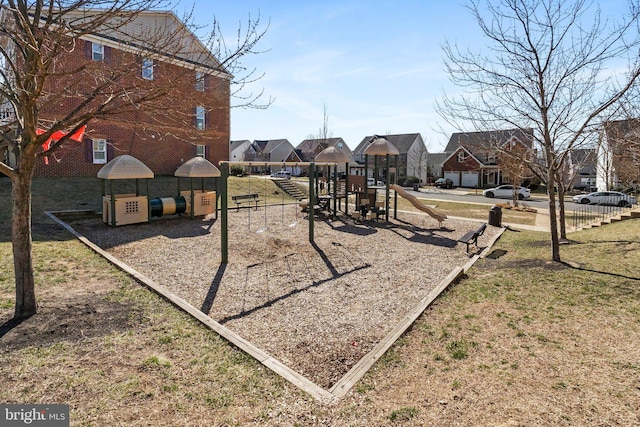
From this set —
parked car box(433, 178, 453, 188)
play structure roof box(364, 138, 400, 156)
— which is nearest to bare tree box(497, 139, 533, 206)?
play structure roof box(364, 138, 400, 156)

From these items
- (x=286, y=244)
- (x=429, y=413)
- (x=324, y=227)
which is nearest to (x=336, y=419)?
(x=429, y=413)

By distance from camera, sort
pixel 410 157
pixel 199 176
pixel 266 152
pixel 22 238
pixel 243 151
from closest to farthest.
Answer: pixel 22 238 < pixel 199 176 < pixel 410 157 < pixel 266 152 < pixel 243 151

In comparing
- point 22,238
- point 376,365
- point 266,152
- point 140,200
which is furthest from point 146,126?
point 266,152

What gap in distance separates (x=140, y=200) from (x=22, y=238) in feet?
31.6

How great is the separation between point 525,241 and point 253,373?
12.4 meters

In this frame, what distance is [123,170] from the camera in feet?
46.9

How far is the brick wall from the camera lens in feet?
19.6

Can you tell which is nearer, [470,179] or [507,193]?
[507,193]

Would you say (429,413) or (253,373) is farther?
(253,373)

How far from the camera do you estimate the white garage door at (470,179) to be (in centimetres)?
5247

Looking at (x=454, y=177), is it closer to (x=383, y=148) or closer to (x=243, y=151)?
(x=383, y=148)

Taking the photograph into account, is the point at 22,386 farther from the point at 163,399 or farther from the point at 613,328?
the point at 613,328

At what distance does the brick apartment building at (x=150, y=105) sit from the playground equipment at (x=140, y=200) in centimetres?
155

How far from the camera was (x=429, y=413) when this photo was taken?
3.87m
